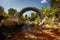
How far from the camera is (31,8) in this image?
72.1ft

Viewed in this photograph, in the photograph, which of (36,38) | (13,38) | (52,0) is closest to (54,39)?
(36,38)

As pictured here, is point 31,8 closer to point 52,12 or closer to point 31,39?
point 52,12

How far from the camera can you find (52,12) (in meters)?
31.9

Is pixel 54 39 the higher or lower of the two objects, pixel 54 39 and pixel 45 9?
the lower

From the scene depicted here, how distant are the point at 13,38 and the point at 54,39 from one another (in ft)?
3.77

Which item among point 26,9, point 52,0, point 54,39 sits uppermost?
point 52,0

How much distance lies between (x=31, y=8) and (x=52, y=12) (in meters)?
11.0

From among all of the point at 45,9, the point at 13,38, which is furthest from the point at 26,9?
the point at 13,38

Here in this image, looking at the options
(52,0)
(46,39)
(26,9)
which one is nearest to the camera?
(46,39)

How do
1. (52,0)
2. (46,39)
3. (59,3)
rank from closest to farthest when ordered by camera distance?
(46,39), (59,3), (52,0)

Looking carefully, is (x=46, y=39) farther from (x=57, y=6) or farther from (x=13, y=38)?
(x=57, y=6)

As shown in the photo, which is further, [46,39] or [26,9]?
[26,9]

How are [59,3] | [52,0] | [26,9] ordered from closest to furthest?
[26,9] → [59,3] → [52,0]

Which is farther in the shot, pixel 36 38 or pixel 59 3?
pixel 59 3
